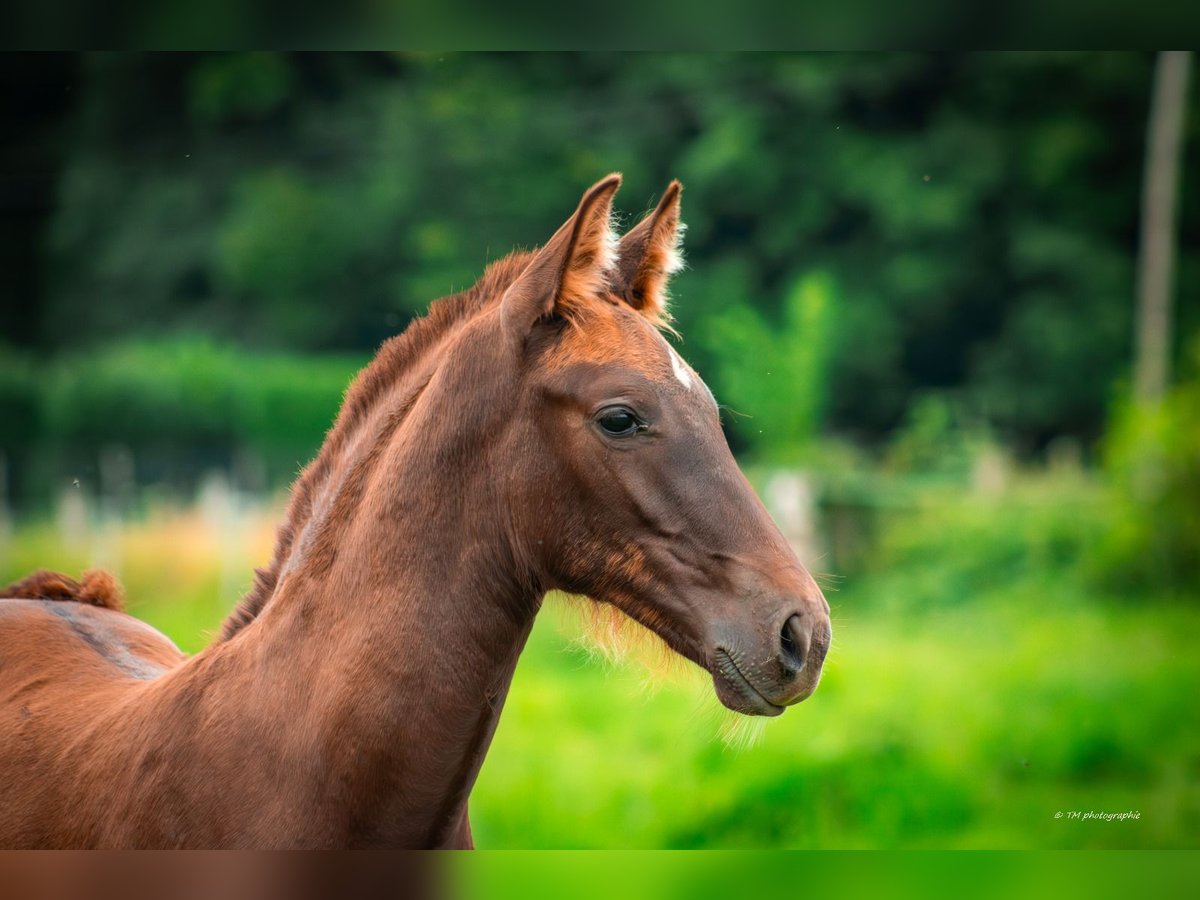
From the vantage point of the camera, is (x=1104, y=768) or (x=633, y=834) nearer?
(x=633, y=834)

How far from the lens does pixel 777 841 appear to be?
6.48m

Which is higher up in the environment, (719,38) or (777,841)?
(719,38)

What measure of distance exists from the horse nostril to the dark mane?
3.30 ft

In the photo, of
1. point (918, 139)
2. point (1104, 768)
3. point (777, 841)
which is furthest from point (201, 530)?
point (918, 139)

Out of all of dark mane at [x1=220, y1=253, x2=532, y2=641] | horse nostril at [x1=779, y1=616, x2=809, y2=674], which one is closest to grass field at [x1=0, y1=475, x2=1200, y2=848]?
dark mane at [x1=220, y1=253, x2=532, y2=641]

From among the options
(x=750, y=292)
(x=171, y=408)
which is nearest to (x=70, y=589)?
(x=171, y=408)

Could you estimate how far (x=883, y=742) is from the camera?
23.8 feet

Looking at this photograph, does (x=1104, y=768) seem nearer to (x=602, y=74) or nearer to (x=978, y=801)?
(x=978, y=801)

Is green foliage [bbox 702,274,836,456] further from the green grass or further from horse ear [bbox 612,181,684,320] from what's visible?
horse ear [bbox 612,181,684,320]

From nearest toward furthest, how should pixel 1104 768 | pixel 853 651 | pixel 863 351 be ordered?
1. pixel 1104 768
2. pixel 853 651
3. pixel 863 351

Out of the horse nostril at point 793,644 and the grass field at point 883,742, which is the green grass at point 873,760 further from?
the horse nostril at point 793,644

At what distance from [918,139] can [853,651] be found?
1125 centimetres

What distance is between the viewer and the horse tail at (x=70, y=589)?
11.9ft

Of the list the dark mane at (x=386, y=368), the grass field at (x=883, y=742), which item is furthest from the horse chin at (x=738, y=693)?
the grass field at (x=883, y=742)
